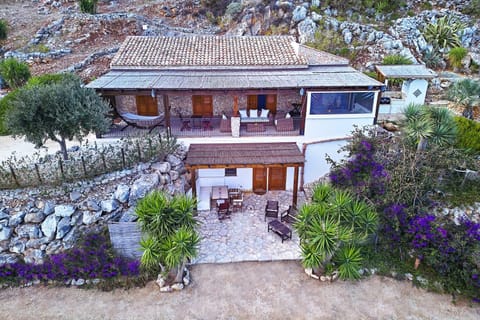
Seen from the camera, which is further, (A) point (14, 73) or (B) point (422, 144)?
(A) point (14, 73)

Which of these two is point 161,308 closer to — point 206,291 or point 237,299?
point 206,291

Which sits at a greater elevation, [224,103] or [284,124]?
[224,103]

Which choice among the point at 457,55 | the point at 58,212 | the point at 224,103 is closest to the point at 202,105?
the point at 224,103

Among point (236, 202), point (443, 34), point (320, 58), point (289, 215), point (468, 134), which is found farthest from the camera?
point (443, 34)

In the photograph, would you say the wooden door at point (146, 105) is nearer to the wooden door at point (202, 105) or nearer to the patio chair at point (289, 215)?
the wooden door at point (202, 105)

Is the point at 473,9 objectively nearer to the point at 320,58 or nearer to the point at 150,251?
the point at 320,58

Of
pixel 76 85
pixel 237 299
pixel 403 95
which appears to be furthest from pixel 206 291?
pixel 403 95

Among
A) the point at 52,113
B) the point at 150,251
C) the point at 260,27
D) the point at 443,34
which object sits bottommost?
the point at 150,251

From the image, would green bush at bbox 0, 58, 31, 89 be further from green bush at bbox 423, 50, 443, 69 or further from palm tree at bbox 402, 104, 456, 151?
green bush at bbox 423, 50, 443, 69

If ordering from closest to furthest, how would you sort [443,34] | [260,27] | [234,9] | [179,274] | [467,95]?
[179,274], [467,95], [443,34], [260,27], [234,9]
